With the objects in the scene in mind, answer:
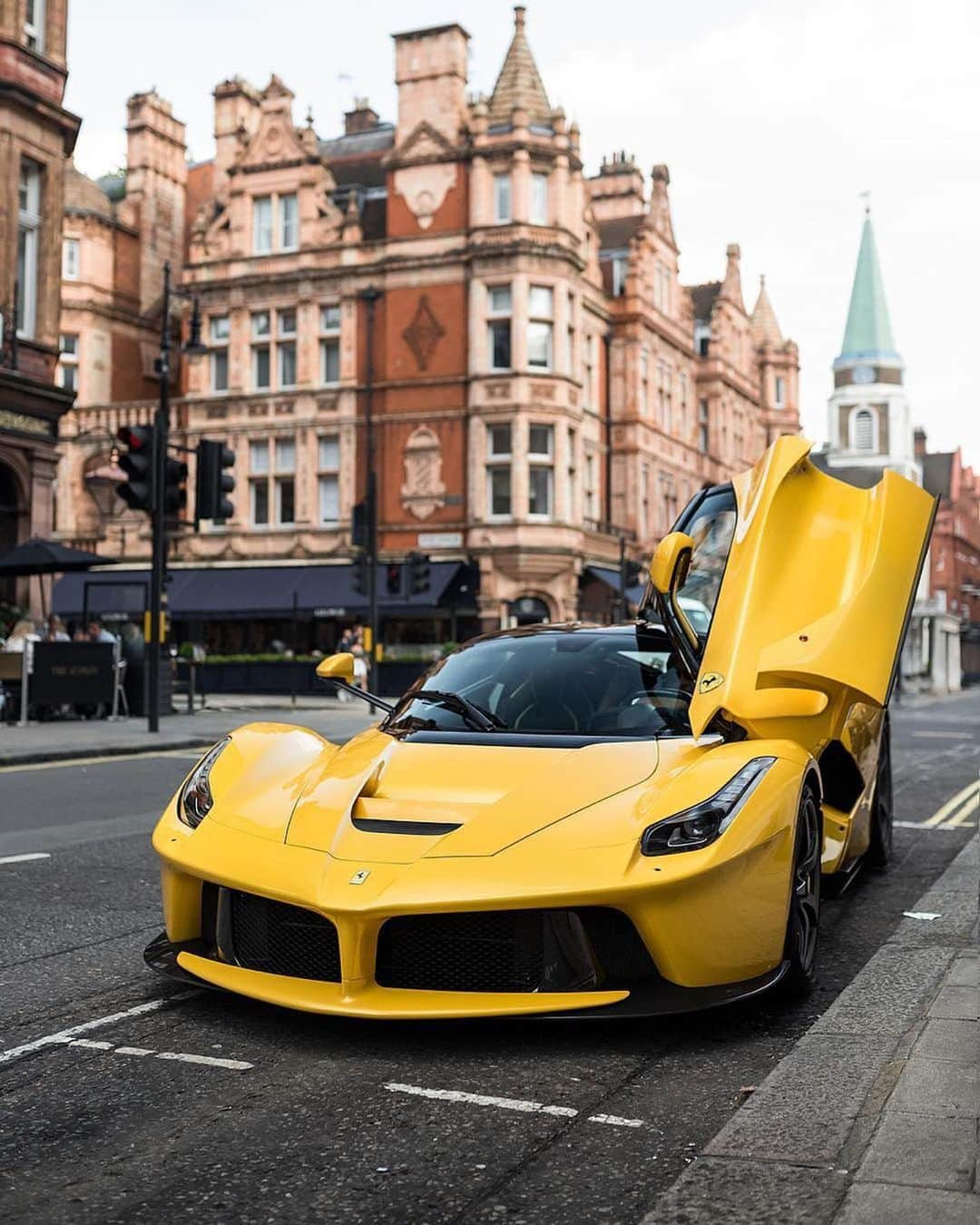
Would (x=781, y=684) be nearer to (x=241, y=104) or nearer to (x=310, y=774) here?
(x=310, y=774)

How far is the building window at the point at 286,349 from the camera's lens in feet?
143

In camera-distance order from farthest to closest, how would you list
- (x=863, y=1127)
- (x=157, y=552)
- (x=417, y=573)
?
(x=417, y=573), (x=157, y=552), (x=863, y=1127)

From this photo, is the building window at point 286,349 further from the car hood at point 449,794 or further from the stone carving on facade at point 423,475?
the car hood at point 449,794

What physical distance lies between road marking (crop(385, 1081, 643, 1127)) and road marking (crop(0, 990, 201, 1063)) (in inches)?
42.4

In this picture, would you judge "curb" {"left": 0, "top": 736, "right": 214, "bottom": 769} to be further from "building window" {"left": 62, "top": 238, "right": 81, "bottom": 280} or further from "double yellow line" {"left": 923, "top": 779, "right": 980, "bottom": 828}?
"building window" {"left": 62, "top": 238, "right": 81, "bottom": 280}

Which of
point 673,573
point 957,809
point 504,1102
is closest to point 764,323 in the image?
point 957,809

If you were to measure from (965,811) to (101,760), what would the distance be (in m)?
9.21

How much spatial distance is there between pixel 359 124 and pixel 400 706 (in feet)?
165

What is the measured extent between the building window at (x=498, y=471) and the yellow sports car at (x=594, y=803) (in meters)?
35.0

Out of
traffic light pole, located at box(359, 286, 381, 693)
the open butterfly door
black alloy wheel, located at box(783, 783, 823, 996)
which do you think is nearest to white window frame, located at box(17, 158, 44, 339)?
traffic light pole, located at box(359, 286, 381, 693)

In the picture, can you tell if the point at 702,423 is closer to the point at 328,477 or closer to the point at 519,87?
the point at 519,87

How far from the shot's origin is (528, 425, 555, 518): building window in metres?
41.1

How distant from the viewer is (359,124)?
52.2 m

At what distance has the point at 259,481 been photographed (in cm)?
4375
